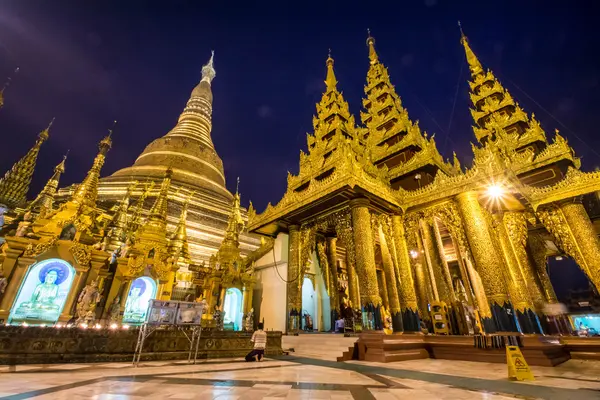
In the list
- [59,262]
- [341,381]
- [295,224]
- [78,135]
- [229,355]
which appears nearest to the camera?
[341,381]

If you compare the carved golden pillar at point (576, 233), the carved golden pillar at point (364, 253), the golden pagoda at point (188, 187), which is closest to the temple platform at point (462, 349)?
the carved golden pillar at point (364, 253)

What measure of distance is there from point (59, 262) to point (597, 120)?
Result: 40994mm

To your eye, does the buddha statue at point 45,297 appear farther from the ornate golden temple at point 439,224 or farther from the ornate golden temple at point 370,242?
the ornate golden temple at point 439,224

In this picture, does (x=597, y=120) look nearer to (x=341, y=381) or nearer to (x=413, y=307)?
(x=413, y=307)

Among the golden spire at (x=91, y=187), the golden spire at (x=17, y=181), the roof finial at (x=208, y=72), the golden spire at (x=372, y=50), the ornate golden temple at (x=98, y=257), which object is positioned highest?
the roof finial at (x=208, y=72)

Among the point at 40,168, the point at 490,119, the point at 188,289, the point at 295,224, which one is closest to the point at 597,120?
the point at 490,119

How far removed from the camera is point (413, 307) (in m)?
9.50

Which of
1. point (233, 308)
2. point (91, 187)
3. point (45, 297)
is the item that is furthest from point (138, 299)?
point (91, 187)

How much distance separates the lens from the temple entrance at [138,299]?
35.0ft

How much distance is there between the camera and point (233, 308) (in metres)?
12.9

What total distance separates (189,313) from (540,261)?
14854 millimetres

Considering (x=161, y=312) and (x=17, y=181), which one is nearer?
(x=161, y=312)

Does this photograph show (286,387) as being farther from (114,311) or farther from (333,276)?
(333,276)

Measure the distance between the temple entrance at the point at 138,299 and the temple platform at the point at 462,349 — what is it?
28.0 ft
